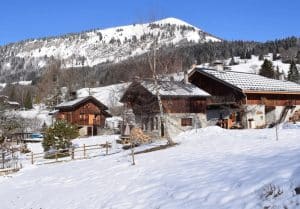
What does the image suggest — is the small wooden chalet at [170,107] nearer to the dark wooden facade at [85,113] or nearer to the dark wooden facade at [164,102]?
the dark wooden facade at [164,102]

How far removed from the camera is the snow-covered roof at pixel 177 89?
45.9 m

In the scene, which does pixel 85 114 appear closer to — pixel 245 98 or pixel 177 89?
pixel 177 89

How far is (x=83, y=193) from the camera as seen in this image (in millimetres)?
20484

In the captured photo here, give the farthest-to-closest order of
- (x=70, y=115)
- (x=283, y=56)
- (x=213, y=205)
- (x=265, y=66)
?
(x=283, y=56), (x=265, y=66), (x=70, y=115), (x=213, y=205)

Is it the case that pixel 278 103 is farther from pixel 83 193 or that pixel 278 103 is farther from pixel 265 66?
pixel 265 66

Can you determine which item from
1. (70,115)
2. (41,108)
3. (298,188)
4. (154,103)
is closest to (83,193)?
(298,188)

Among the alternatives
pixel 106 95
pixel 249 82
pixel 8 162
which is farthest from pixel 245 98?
pixel 106 95

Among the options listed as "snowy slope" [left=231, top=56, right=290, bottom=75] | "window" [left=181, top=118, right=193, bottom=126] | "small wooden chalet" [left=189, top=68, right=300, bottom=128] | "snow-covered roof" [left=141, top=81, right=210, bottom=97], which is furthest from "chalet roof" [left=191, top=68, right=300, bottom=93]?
"snowy slope" [left=231, top=56, right=290, bottom=75]

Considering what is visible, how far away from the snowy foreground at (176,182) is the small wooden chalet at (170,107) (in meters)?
15.8

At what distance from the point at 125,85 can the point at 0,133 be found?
13535 millimetres

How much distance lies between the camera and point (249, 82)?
51219mm

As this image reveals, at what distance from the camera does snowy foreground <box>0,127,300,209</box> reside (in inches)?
528

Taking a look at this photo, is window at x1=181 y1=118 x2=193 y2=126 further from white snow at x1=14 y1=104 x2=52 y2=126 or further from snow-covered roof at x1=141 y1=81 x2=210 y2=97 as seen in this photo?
white snow at x1=14 y1=104 x2=52 y2=126

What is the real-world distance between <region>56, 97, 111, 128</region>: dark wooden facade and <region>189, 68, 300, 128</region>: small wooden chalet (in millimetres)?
25300
